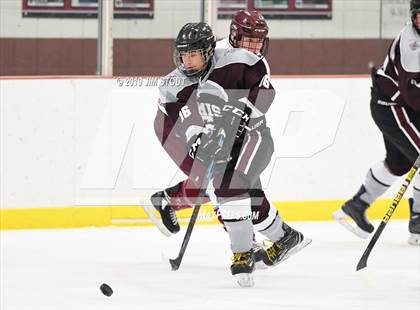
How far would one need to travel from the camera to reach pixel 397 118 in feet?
16.0

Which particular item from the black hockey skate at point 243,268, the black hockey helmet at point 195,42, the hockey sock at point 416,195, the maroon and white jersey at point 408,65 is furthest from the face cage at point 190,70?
the hockey sock at point 416,195

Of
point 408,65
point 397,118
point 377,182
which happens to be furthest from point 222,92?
point 377,182

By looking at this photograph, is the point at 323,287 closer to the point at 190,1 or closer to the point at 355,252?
the point at 355,252

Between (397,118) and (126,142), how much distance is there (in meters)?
1.44

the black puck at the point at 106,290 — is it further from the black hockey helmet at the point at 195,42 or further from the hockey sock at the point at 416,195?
the hockey sock at the point at 416,195

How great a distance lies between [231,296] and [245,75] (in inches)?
33.4

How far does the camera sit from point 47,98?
5453 mm

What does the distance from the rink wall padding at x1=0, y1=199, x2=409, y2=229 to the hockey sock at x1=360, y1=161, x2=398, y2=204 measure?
75 centimetres

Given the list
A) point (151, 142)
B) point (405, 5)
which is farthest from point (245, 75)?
point (405, 5)

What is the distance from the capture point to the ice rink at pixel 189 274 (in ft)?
12.6

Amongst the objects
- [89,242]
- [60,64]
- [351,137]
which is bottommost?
[89,242]

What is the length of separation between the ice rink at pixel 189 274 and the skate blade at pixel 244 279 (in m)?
0.03

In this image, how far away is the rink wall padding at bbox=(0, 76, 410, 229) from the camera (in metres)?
5.41

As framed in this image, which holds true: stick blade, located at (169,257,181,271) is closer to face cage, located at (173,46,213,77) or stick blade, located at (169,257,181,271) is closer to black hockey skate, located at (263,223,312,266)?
black hockey skate, located at (263,223,312,266)
